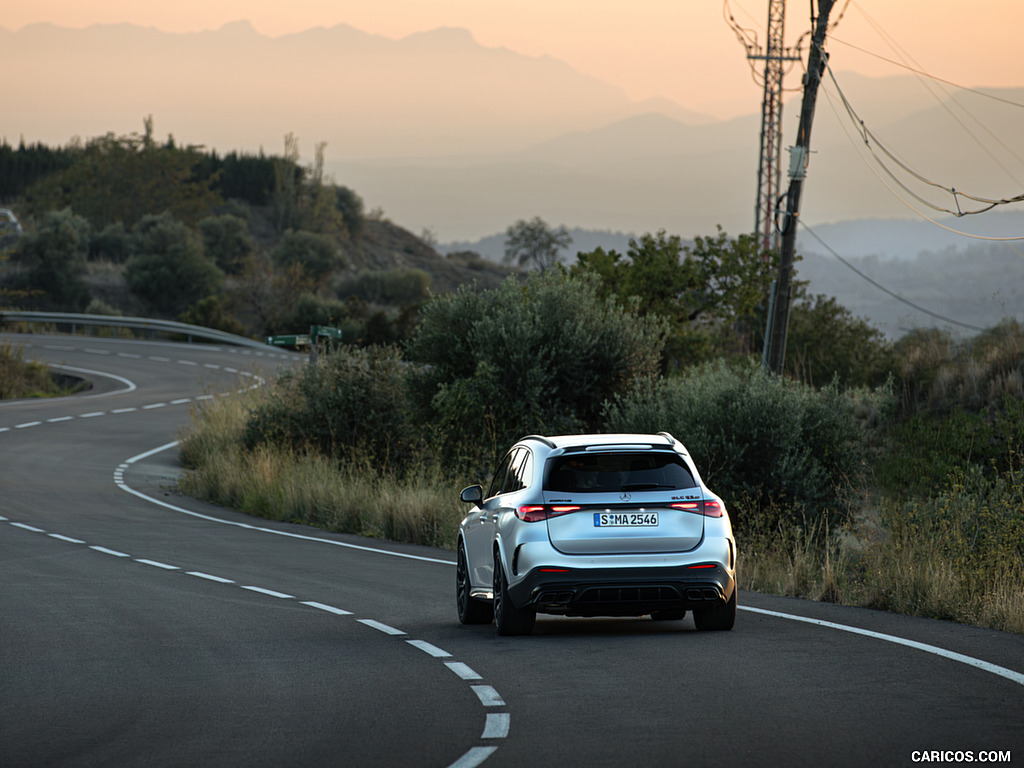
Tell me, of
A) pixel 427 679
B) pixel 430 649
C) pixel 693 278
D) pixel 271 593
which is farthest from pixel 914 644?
pixel 693 278

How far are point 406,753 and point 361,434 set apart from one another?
2320 centimetres

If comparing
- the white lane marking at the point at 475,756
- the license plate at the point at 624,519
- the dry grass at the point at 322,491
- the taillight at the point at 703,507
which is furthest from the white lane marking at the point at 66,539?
the white lane marking at the point at 475,756

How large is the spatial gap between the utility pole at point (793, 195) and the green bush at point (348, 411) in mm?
7622

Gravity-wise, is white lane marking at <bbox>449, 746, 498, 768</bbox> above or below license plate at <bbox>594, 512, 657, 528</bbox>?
below

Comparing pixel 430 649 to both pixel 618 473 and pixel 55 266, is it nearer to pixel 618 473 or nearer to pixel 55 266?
pixel 618 473

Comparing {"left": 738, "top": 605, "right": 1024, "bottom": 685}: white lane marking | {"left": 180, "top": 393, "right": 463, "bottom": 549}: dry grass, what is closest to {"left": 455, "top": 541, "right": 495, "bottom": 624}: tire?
{"left": 738, "top": 605, "right": 1024, "bottom": 685}: white lane marking

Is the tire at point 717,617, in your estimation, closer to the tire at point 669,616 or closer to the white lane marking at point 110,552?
the tire at point 669,616

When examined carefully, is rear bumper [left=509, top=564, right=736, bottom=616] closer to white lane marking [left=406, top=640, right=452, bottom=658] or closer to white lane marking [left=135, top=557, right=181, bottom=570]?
white lane marking [left=406, top=640, right=452, bottom=658]

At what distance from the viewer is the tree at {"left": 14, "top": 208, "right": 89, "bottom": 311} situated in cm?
7656

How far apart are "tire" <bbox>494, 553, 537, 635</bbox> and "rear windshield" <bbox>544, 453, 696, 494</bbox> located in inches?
34.8

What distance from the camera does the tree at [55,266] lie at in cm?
7656

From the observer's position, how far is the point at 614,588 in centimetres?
1026

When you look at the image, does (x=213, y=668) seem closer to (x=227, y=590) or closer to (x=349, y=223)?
(x=227, y=590)

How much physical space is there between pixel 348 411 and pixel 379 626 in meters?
18.5
